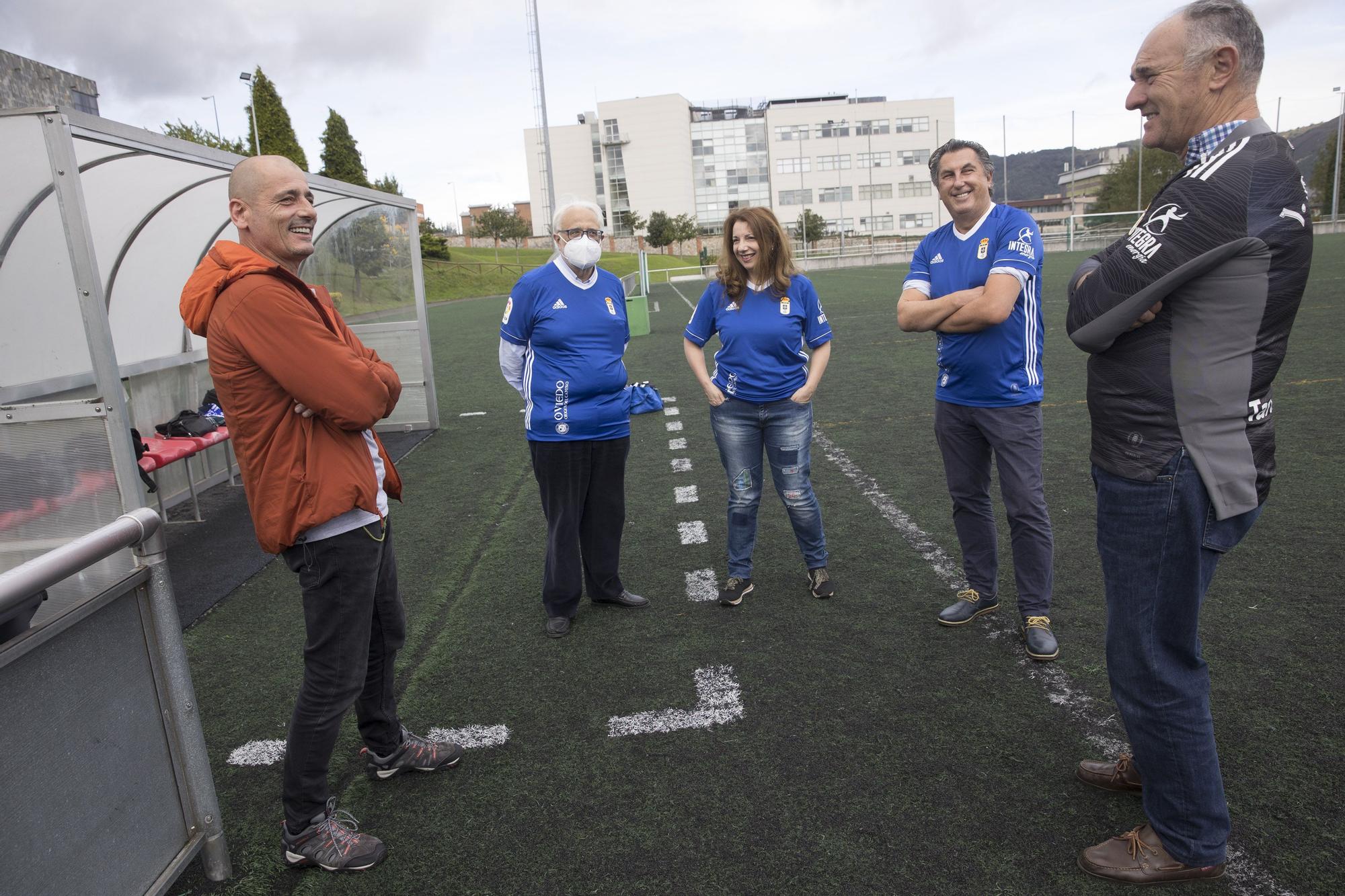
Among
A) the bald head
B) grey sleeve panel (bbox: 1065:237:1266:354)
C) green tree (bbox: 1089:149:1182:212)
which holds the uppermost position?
green tree (bbox: 1089:149:1182:212)

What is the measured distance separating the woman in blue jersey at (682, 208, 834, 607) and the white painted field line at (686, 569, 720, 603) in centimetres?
12

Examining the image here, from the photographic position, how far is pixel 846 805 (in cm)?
259

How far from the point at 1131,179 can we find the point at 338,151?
228ft

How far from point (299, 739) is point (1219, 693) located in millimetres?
3061

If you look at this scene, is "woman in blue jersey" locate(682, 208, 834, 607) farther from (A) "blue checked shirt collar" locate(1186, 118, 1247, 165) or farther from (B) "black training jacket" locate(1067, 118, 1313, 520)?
(A) "blue checked shirt collar" locate(1186, 118, 1247, 165)

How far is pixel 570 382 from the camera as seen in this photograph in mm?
3877

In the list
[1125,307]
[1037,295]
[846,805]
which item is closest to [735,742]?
[846,805]

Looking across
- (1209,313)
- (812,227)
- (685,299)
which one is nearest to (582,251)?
(1209,313)

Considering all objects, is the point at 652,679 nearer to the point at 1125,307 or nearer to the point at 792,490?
the point at 792,490

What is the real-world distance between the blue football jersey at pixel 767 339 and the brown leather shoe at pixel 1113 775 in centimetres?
202

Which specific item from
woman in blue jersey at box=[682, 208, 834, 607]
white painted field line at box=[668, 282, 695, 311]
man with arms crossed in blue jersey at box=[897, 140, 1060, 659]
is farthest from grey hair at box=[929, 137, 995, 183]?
white painted field line at box=[668, 282, 695, 311]

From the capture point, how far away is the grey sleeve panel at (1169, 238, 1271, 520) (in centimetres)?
182

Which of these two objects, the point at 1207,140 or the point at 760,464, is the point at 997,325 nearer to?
the point at 760,464

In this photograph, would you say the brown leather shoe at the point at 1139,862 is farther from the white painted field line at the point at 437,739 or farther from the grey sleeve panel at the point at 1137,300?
the white painted field line at the point at 437,739
